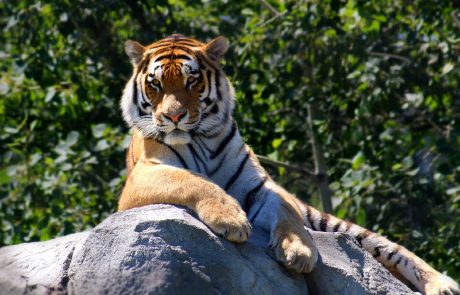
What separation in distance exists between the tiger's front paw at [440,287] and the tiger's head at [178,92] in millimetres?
1351

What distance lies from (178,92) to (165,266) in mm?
1266

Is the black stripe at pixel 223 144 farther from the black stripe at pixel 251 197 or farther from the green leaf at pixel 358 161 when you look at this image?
the green leaf at pixel 358 161

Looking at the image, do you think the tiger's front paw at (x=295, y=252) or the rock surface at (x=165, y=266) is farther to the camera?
the tiger's front paw at (x=295, y=252)

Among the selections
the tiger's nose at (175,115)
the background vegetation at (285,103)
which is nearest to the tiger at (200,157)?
the tiger's nose at (175,115)

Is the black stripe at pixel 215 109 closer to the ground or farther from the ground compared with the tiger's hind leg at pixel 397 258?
farther from the ground

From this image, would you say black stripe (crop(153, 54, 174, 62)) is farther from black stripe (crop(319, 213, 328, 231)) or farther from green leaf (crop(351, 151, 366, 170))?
green leaf (crop(351, 151, 366, 170))

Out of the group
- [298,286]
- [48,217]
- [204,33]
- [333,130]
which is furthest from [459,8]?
[298,286]

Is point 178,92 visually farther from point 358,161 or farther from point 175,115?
point 358,161

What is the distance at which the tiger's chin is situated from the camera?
199 inches

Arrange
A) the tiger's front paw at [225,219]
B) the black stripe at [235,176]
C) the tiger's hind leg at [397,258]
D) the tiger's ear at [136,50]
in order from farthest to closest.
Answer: the tiger's ear at [136,50] < the black stripe at [235,176] < the tiger's hind leg at [397,258] < the tiger's front paw at [225,219]

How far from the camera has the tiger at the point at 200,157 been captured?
4.72 metres

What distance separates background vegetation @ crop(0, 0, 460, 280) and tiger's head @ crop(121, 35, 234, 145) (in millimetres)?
2332

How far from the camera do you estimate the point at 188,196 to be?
4.57 meters

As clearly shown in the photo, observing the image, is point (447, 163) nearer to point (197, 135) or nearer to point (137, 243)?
point (197, 135)
